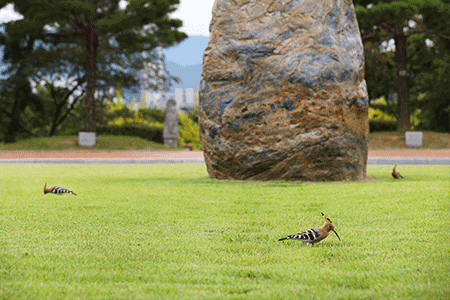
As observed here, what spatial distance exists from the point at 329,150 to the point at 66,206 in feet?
13.6

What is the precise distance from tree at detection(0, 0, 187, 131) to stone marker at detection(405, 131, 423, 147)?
12.5 meters

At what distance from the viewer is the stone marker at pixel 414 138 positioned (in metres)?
21.2

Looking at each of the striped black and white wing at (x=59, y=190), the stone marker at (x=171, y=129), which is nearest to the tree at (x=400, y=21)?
the stone marker at (x=171, y=129)

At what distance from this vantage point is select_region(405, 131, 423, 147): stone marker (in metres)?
21.2

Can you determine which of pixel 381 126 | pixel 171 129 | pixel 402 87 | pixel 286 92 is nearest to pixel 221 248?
pixel 286 92

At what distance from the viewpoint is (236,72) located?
733 centimetres

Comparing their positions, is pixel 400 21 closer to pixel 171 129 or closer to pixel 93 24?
pixel 171 129

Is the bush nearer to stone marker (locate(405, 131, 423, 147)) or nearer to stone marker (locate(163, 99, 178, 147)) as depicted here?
stone marker (locate(405, 131, 423, 147))

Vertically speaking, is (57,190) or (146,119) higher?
(146,119)

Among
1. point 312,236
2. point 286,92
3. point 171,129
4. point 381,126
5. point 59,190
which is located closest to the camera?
point 312,236

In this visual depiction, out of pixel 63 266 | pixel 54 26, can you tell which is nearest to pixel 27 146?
pixel 54 26

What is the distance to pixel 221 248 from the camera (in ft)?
9.91

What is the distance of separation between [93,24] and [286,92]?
18913 millimetres

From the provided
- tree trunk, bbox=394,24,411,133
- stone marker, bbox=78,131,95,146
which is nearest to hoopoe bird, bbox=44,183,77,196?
stone marker, bbox=78,131,95,146
